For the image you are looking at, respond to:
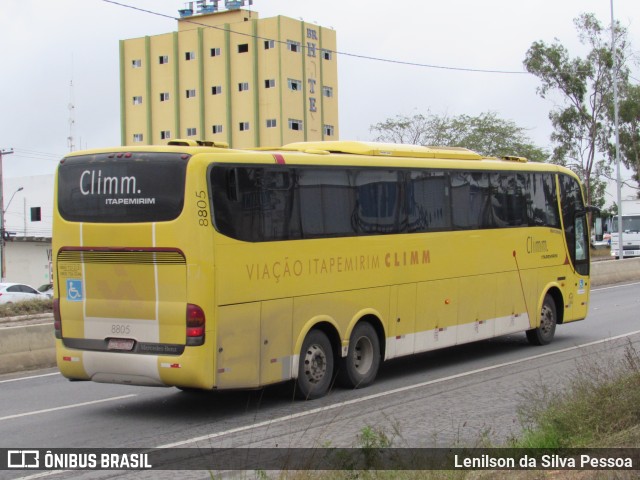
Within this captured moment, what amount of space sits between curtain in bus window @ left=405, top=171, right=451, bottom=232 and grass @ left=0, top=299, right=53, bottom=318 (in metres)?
14.2

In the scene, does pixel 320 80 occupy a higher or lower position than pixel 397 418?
higher

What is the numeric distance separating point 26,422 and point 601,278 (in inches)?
1087

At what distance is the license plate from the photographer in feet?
34.8

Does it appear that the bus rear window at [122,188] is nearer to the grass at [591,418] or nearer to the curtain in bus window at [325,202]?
the curtain in bus window at [325,202]

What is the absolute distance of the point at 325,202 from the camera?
1209cm

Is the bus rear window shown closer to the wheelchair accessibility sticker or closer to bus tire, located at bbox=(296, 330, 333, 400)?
the wheelchair accessibility sticker

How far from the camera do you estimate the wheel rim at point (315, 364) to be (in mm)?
11773

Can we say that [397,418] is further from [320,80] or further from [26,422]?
[320,80]

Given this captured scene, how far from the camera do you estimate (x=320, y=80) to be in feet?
243

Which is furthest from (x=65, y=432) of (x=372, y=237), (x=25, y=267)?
(x=25, y=267)

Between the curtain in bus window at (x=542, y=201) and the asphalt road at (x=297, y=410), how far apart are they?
2518mm

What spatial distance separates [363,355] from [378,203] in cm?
216

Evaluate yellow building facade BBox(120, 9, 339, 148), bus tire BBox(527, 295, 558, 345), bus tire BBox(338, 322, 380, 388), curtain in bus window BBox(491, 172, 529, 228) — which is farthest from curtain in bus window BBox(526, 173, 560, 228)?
Result: yellow building facade BBox(120, 9, 339, 148)

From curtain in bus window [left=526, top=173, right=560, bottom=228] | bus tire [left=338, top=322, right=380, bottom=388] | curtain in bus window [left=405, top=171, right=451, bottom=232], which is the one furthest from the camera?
curtain in bus window [left=526, top=173, right=560, bottom=228]
